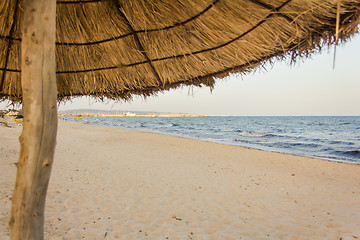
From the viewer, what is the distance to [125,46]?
1944 mm

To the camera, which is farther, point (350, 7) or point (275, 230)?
point (275, 230)

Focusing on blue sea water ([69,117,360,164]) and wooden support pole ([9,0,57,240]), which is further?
blue sea water ([69,117,360,164])

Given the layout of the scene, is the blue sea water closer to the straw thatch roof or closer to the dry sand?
the dry sand

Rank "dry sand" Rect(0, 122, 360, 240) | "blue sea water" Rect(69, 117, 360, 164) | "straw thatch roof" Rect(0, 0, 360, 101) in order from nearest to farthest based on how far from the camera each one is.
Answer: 1. "straw thatch roof" Rect(0, 0, 360, 101)
2. "dry sand" Rect(0, 122, 360, 240)
3. "blue sea water" Rect(69, 117, 360, 164)

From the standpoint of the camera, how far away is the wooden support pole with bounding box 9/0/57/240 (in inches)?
32.8

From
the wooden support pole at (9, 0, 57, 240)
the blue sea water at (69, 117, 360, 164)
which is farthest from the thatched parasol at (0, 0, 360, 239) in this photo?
the blue sea water at (69, 117, 360, 164)

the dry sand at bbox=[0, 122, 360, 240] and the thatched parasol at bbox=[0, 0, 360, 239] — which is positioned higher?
the thatched parasol at bbox=[0, 0, 360, 239]

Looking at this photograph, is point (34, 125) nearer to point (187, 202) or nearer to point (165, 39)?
point (165, 39)

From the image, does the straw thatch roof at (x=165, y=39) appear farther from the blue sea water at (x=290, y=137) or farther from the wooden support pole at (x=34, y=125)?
the blue sea water at (x=290, y=137)

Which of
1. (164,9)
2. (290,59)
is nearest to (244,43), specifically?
A: (290,59)

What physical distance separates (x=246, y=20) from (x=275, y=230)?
113 inches

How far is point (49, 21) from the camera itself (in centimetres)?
90

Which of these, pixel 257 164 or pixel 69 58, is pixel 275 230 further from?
pixel 257 164

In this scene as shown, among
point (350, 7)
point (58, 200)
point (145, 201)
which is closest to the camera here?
point (350, 7)
